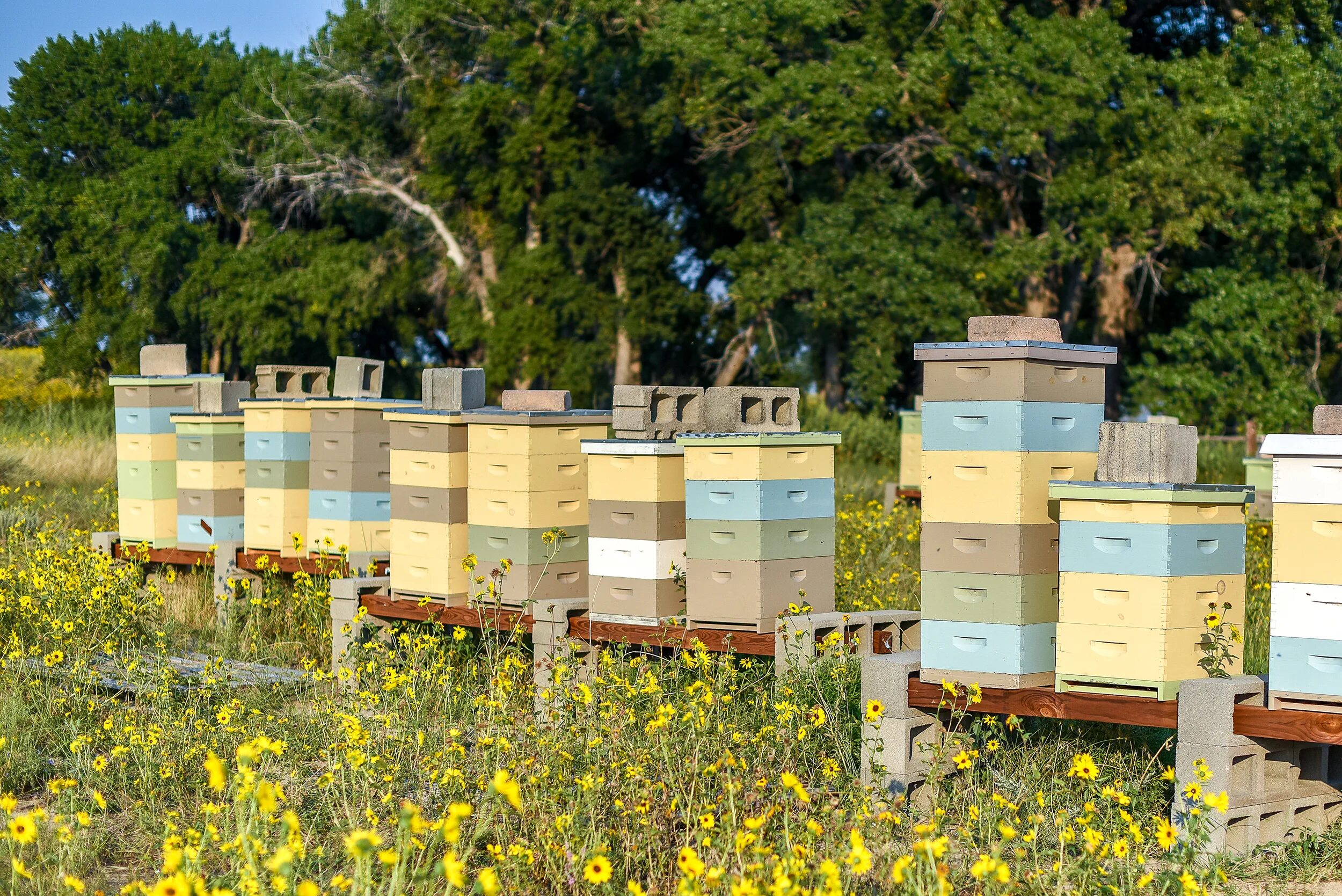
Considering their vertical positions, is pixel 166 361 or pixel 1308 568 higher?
pixel 166 361

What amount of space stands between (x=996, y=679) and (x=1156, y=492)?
940mm

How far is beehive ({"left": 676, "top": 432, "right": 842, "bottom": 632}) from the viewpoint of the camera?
625 centimetres

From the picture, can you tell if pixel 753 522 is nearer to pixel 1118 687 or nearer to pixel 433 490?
pixel 1118 687

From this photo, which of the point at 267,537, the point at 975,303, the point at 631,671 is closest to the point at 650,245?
the point at 975,303

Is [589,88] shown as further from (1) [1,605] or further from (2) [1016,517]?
(2) [1016,517]

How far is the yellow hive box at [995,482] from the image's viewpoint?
5035 mm

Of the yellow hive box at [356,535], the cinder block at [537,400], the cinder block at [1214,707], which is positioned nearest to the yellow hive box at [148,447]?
the yellow hive box at [356,535]

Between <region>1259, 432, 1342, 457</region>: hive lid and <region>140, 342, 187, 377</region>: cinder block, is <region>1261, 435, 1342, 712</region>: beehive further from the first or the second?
<region>140, 342, 187, 377</region>: cinder block

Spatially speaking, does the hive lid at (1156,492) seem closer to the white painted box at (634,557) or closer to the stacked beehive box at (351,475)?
the white painted box at (634,557)

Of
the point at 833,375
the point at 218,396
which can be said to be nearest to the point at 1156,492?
the point at 218,396

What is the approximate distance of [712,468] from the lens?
20.7 ft

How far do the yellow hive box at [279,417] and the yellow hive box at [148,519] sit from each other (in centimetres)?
148

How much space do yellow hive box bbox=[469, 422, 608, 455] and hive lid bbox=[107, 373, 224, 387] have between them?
353 cm

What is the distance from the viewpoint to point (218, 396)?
9742 mm
